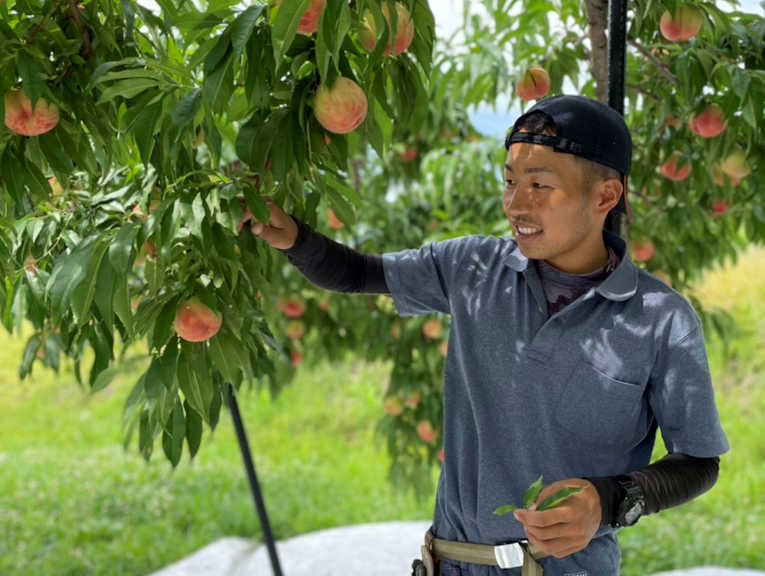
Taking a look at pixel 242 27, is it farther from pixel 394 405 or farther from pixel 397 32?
pixel 394 405

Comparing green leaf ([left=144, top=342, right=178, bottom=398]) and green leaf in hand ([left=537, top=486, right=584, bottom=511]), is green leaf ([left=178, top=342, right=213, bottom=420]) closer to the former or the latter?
green leaf ([left=144, top=342, right=178, bottom=398])

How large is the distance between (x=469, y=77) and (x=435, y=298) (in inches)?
36.0

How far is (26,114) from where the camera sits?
0.87m

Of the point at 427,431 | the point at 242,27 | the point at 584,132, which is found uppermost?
the point at 242,27

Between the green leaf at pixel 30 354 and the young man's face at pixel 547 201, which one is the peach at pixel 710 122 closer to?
the young man's face at pixel 547 201

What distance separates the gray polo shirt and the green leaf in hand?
0.15 m

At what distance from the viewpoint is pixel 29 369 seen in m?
1.51

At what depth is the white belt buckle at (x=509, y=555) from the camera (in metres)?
0.94

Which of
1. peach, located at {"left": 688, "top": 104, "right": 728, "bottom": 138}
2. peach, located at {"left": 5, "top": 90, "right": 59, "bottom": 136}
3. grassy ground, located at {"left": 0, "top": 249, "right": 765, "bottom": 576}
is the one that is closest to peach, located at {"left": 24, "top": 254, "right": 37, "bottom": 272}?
peach, located at {"left": 5, "top": 90, "right": 59, "bottom": 136}

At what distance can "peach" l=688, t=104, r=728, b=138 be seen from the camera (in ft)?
4.39

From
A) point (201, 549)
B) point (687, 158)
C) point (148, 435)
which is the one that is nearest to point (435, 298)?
point (148, 435)

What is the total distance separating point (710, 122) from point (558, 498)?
2.63 ft

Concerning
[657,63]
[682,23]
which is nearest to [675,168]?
[657,63]

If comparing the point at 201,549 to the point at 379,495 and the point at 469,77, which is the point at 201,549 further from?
the point at 469,77
